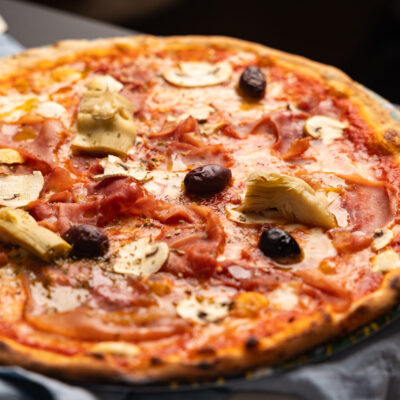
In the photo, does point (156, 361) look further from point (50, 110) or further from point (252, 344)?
point (50, 110)

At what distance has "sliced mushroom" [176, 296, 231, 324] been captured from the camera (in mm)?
2580

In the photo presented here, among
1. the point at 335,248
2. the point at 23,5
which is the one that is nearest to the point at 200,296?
the point at 335,248

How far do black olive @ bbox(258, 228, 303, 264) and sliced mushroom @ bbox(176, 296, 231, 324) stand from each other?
0.33m

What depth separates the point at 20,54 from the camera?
423 cm

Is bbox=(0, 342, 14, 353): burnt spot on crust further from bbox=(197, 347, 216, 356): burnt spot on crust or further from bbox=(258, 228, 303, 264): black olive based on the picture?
bbox=(258, 228, 303, 264): black olive

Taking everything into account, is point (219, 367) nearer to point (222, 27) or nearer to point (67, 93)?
point (67, 93)

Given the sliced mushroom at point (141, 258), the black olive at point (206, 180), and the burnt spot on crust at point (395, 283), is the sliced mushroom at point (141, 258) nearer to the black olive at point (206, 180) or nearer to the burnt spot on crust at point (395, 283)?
the black olive at point (206, 180)

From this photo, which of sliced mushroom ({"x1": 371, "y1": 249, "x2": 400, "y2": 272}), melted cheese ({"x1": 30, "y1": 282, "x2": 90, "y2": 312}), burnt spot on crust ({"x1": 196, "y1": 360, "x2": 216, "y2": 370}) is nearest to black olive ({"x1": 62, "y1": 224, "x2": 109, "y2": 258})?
melted cheese ({"x1": 30, "y1": 282, "x2": 90, "y2": 312})

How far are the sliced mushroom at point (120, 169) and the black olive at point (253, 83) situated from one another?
3.14ft

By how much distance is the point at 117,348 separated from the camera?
7.98 ft

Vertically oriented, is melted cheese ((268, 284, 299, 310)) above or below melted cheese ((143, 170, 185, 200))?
above

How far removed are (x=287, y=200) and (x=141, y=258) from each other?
2.46 ft

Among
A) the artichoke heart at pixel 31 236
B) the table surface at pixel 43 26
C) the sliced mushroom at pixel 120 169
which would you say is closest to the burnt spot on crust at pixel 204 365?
the artichoke heart at pixel 31 236

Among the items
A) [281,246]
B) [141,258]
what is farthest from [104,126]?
[281,246]
